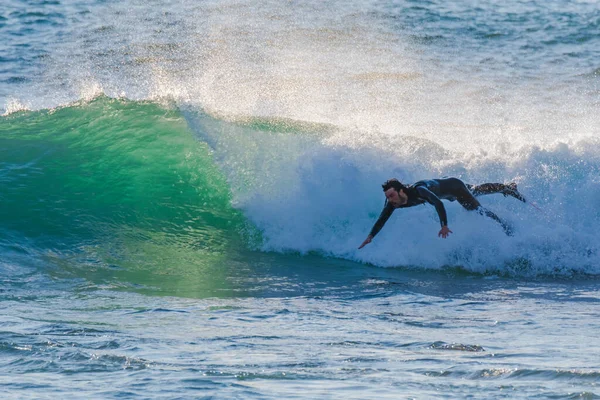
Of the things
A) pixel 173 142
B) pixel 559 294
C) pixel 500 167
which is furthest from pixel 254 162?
pixel 559 294

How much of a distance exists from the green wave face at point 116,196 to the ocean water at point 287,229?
0.14 feet

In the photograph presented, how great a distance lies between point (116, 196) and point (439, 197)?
15.7 feet

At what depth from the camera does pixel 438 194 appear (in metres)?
9.82

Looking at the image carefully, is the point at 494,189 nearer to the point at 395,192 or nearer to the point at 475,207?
the point at 475,207

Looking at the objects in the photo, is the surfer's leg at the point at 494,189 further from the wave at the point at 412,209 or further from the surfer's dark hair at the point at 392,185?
the surfer's dark hair at the point at 392,185

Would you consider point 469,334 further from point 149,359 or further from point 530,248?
point 530,248

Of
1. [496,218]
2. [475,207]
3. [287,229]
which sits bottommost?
[287,229]

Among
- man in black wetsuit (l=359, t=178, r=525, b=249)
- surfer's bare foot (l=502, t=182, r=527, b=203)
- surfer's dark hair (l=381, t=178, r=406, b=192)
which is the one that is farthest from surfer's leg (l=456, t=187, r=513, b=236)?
surfer's dark hair (l=381, t=178, r=406, b=192)

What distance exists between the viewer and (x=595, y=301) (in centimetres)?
812

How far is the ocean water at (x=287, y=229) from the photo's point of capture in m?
5.50

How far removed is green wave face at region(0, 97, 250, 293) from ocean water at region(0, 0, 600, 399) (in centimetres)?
4

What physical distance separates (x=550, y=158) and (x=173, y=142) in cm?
564

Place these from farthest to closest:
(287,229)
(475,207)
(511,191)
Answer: (287,229) → (475,207) → (511,191)

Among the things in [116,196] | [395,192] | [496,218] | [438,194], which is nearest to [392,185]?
[395,192]
